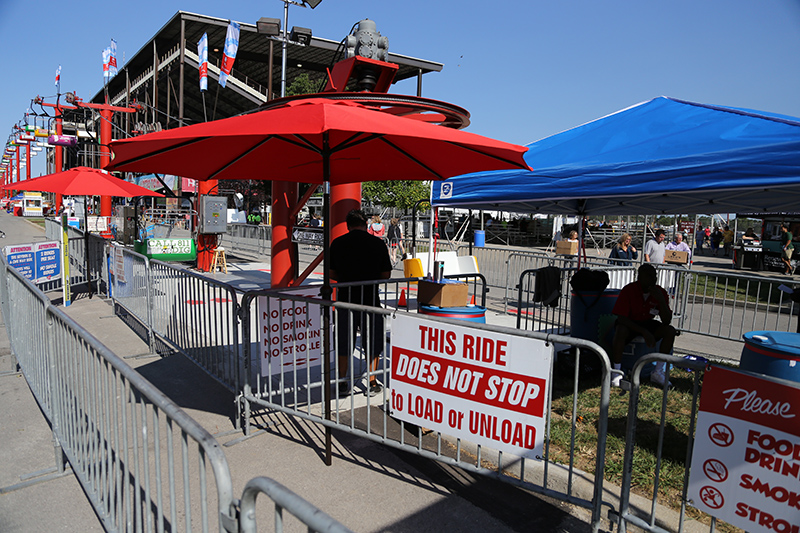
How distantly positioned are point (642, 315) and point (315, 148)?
4.20 meters

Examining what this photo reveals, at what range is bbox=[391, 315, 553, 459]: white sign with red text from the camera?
9.81 feet

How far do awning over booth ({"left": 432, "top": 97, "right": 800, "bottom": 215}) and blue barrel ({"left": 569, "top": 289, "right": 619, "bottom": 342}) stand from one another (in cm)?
166

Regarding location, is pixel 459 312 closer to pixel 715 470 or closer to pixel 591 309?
pixel 591 309

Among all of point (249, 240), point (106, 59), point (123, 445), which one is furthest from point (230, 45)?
point (106, 59)

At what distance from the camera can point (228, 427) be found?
4754mm

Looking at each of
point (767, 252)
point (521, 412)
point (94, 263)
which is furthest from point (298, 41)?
point (767, 252)

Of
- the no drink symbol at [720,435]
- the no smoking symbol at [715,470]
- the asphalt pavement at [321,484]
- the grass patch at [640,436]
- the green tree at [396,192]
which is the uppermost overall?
the green tree at [396,192]

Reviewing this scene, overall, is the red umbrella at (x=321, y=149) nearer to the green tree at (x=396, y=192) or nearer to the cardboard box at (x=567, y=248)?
the cardboard box at (x=567, y=248)

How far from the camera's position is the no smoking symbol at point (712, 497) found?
2508mm

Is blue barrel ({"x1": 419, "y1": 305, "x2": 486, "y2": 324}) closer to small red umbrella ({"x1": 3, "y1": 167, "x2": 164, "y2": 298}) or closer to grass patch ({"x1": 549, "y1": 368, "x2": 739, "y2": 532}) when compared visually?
grass patch ({"x1": 549, "y1": 368, "x2": 739, "y2": 532})

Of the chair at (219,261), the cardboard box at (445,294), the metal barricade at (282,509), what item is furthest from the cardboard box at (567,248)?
the metal barricade at (282,509)

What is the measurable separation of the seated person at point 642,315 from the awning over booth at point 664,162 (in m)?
1.18

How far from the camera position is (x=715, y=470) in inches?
99.3

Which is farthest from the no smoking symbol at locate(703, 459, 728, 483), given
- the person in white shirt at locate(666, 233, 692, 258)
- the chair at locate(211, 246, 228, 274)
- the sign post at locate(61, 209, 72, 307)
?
the chair at locate(211, 246, 228, 274)
